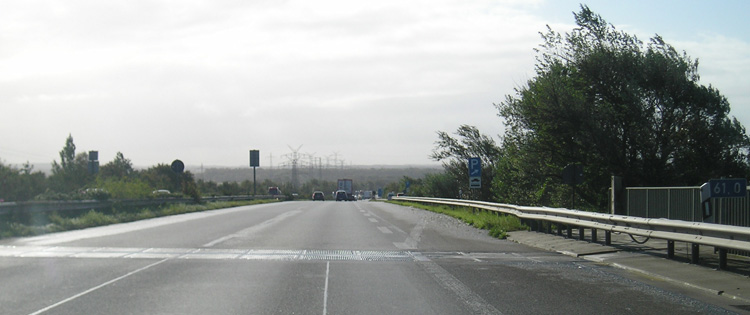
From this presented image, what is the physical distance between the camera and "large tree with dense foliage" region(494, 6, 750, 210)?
27562 millimetres

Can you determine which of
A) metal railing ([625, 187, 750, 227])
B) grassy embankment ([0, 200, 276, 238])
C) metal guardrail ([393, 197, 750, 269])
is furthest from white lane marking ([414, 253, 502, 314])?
grassy embankment ([0, 200, 276, 238])

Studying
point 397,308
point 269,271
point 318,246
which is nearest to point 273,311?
point 397,308

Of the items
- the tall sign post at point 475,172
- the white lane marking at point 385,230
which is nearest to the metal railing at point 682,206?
the white lane marking at point 385,230

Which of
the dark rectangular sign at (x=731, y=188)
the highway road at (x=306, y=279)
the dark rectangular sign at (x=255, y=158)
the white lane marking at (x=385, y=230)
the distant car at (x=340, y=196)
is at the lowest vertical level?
the distant car at (x=340, y=196)

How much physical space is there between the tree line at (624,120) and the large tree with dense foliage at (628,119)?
1.6 inches

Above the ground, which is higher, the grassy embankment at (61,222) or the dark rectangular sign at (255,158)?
the dark rectangular sign at (255,158)

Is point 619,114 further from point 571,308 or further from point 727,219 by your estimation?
point 571,308

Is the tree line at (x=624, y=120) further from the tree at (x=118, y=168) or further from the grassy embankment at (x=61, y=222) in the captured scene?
the tree at (x=118, y=168)

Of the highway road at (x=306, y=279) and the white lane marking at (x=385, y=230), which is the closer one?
the highway road at (x=306, y=279)

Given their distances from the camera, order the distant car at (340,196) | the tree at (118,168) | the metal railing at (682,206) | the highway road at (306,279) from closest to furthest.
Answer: the highway road at (306,279)
the metal railing at (682,206)
the distant car at (340,196)
the tree at (118,168)

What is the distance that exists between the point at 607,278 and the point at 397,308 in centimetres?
447

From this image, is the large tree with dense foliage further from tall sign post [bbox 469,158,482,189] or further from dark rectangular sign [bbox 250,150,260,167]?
dark rectangular sign [bbox 250,150,260,167]

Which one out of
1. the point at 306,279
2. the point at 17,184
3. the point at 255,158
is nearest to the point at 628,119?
the point at 306,279

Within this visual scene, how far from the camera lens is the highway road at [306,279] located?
344 inches
